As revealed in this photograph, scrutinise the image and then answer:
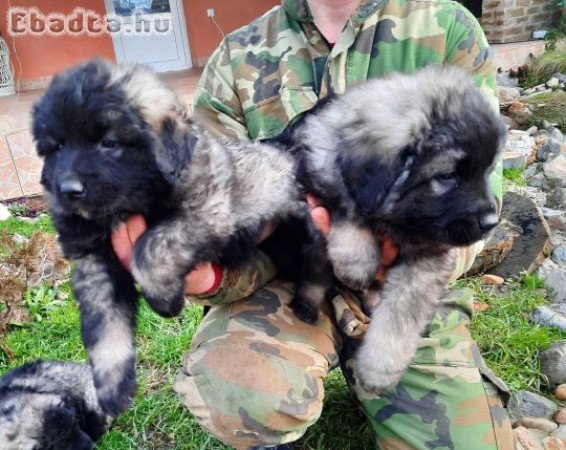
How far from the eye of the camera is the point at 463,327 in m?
2.34

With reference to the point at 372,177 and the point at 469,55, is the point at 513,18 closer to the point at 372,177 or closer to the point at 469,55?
the point at 469,55

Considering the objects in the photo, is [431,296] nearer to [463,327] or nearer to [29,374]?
[463,327]

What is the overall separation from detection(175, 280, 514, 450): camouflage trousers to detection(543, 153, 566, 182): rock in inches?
98.5

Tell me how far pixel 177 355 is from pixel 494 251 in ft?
5.68

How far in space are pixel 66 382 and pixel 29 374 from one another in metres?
0.16

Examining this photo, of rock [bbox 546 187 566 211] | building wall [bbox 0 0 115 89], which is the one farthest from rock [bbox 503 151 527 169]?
building wall [bbox 0 0 115 89]

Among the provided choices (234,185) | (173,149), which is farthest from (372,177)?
(173,149)

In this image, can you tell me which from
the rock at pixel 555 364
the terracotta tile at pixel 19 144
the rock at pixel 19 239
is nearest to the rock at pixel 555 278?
the rock at pixel 555 364

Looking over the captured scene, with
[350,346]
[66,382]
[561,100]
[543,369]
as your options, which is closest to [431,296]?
[350,346]

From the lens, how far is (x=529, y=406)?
244cm

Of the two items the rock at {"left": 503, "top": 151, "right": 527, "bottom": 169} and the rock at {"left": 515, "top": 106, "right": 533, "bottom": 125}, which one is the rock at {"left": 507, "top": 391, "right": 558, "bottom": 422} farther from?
the rock at {"left": 515, "top": 106, "right": 533, "bottom": 125}

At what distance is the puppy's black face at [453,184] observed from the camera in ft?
5.51

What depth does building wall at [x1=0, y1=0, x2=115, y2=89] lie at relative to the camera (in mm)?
7814

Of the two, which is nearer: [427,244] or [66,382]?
[427,244]
